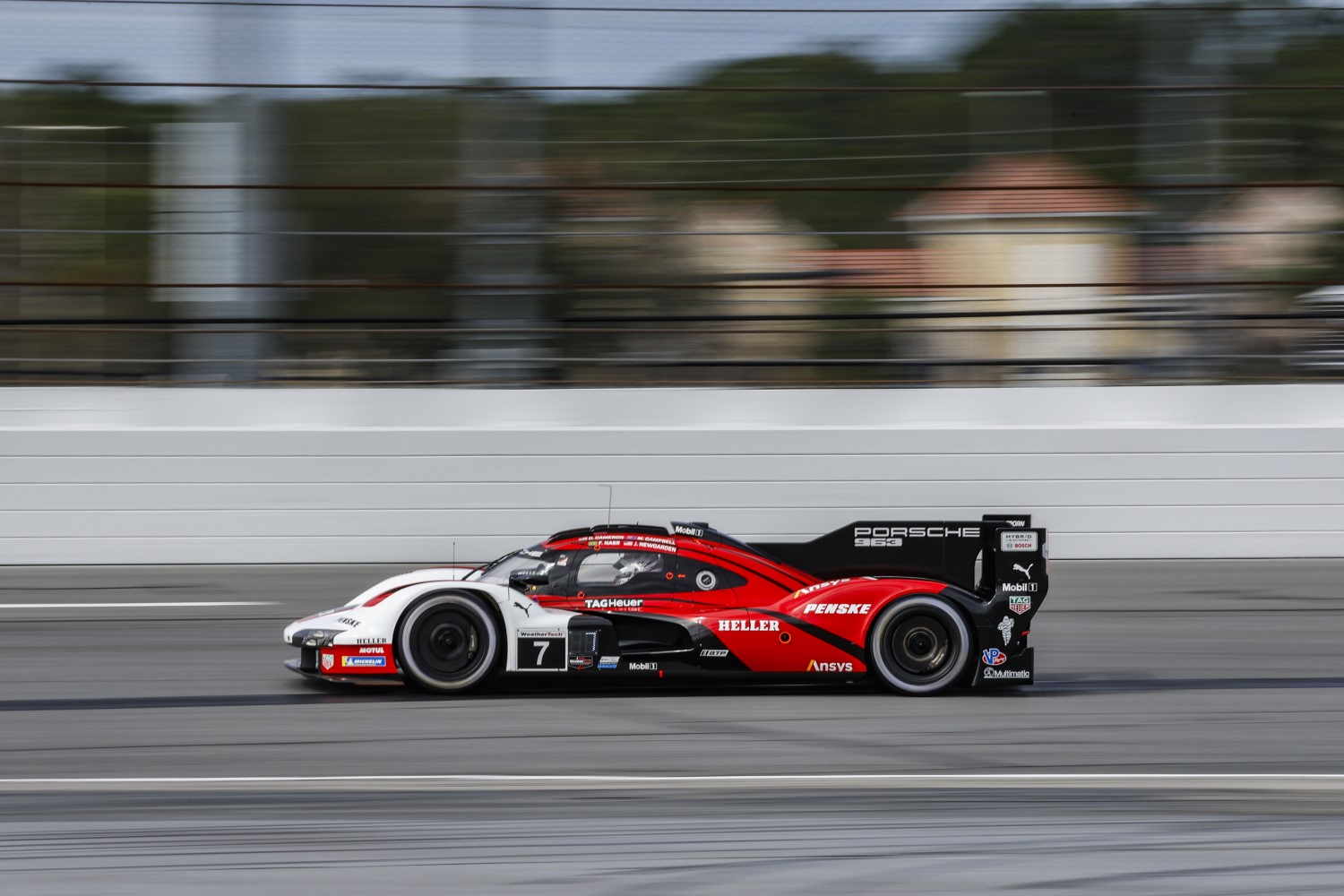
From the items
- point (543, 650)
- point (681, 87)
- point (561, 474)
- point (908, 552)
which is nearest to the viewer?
point (543, 650)

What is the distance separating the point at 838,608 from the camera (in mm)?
7195

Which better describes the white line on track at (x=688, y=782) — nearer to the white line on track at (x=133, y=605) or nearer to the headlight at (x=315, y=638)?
the headlight at (x=315, y=638)

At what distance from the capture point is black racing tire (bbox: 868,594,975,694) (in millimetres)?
7203

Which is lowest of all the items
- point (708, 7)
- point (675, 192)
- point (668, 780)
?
point (668, 780)

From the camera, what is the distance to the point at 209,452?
12359 millimetres

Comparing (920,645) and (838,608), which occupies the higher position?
(838,608)

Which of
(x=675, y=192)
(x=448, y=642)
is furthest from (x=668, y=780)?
(x=675, y=192)

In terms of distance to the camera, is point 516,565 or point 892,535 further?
point 892,535

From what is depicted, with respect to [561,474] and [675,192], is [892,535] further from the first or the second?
[675,192]

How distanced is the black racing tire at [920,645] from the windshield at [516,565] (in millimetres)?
1541

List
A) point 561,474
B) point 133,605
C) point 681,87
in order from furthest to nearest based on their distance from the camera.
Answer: point 681,87
point 561,474
point 133,605

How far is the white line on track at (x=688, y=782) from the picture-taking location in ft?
18.5

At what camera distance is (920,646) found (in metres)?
7.28

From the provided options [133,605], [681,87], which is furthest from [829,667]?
[681,87]
